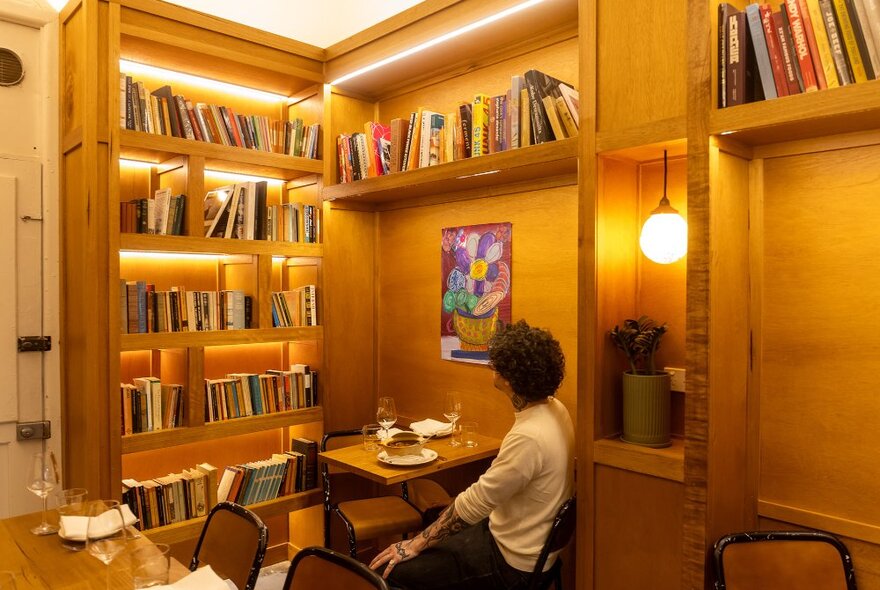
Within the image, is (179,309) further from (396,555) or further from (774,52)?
(774,52)

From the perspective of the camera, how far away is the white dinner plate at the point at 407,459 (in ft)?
9.30

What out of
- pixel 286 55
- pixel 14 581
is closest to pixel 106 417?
pixel 14 581

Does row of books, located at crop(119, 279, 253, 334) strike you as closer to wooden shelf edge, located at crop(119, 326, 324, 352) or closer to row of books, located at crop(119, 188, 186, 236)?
wooden shelf edge, located at crop(119, 326, 324, 352)

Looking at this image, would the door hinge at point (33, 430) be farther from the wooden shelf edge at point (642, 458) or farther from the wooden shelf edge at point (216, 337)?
the wooden shelf edge at point (642, 458)

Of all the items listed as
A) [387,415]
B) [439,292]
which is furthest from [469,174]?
[387,415]

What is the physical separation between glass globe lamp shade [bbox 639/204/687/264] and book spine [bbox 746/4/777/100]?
56cm

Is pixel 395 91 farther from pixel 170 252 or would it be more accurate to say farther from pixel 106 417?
pixel 106 417

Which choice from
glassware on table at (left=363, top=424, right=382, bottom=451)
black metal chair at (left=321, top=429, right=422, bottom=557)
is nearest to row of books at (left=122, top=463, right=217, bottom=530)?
black metal chair at (left=321, top=429, right=422, bottom=557)

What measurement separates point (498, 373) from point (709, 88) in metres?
1.30

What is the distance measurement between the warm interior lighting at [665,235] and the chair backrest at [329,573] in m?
1.58

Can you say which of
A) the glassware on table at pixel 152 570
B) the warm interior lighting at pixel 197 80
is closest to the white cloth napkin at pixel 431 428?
the glassware on table at pixel 152 570

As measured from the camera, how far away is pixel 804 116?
6.38ft

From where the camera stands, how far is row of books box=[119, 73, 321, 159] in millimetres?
3232

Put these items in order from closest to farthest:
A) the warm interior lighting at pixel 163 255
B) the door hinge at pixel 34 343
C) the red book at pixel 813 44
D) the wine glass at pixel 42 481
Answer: the red book at pixel 813 44
the wine glass at pixel 42 481
the door hinge at pixel 34 343
the warm interior lighting at pixel 163 255
